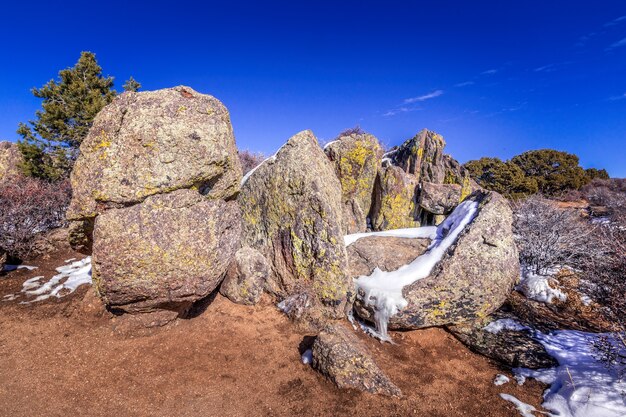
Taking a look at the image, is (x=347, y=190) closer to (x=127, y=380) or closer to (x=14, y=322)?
(x=127, y=380)

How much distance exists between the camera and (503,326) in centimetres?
618

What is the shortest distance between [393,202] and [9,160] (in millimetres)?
16898

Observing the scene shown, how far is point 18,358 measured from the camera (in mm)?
4742

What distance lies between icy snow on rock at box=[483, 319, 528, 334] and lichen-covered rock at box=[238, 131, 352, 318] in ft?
9.37

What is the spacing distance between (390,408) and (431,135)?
33.0ft

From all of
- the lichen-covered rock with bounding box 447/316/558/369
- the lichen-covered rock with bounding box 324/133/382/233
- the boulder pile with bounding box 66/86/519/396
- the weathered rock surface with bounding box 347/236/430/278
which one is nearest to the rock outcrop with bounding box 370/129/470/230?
the lichen-covered rock with bounding box 324/133/382/233

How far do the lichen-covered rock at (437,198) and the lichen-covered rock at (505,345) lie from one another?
4.54 metres

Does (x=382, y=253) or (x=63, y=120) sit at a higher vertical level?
(x=63, y=120)

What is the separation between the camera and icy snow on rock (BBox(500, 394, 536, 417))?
4.36m

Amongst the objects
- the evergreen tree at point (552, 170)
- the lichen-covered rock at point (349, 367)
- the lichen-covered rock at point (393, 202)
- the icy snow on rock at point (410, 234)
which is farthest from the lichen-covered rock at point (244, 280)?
the evergreen tree at point (552, 170)

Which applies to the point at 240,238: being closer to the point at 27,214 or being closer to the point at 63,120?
the point at 27,214

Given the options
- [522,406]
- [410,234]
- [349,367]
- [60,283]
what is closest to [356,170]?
[410,234]

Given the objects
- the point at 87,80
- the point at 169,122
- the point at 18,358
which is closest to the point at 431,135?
the point at 169,122

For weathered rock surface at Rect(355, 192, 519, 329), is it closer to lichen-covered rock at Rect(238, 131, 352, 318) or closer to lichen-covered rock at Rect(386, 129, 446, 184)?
lichen-covered rock at Rect(238, 131, 352, 318)
